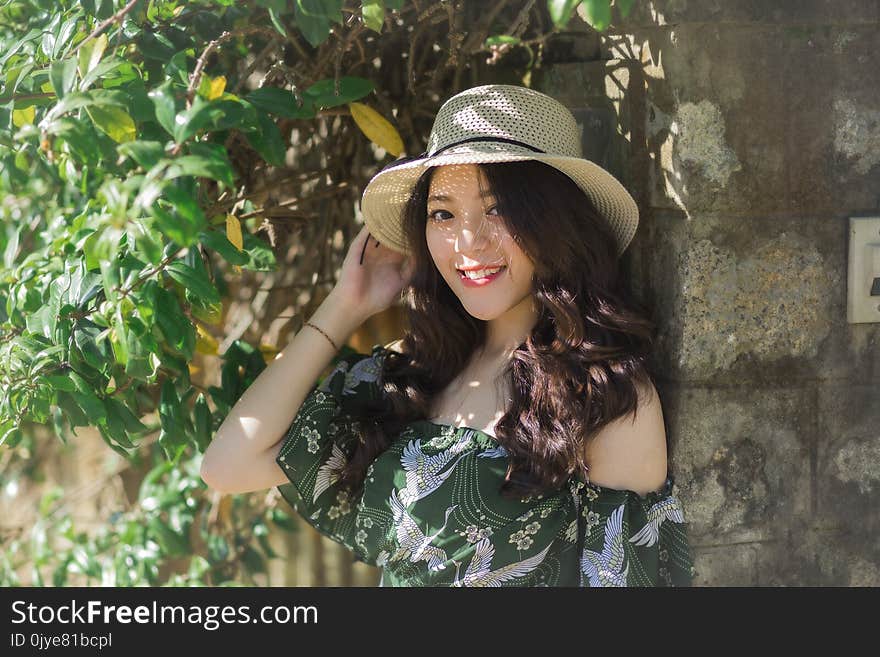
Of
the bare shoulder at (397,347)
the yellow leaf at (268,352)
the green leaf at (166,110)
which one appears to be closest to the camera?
the green leaf at (166,110)

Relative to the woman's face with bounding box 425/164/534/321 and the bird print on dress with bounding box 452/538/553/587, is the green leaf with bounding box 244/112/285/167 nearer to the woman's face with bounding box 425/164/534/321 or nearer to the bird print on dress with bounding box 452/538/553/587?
the woman's face with bounding box 425/164/534/321

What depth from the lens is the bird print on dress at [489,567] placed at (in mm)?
1784

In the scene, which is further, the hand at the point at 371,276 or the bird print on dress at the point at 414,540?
the hand at the point at 371,276

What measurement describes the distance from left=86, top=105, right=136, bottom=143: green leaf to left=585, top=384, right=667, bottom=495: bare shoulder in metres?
0.88

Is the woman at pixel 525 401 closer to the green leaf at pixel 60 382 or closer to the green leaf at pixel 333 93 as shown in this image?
the green leaf at pixel 333 93

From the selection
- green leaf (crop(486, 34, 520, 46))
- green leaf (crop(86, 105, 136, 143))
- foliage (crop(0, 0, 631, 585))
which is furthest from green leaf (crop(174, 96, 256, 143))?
green leaf (crop(486, 34, 520, 46))

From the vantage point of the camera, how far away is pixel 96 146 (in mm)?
1471

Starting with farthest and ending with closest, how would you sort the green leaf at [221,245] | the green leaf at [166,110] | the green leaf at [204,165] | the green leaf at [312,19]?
the green leaf at [221,245] < the green leaf at [312,19] < the green leaf at [166,110] < the green leaf at [204,165]

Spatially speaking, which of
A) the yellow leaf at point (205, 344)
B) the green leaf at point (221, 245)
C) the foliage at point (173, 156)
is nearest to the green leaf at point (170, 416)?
the foliage at point (173, 156)

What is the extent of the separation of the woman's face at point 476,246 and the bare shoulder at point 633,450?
0.28 metres

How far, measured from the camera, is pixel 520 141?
1740 mm

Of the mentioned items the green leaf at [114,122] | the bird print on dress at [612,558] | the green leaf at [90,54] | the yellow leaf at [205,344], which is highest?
the green leaf at [90,54]

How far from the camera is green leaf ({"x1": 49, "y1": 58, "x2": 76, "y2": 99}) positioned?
1.47 m
